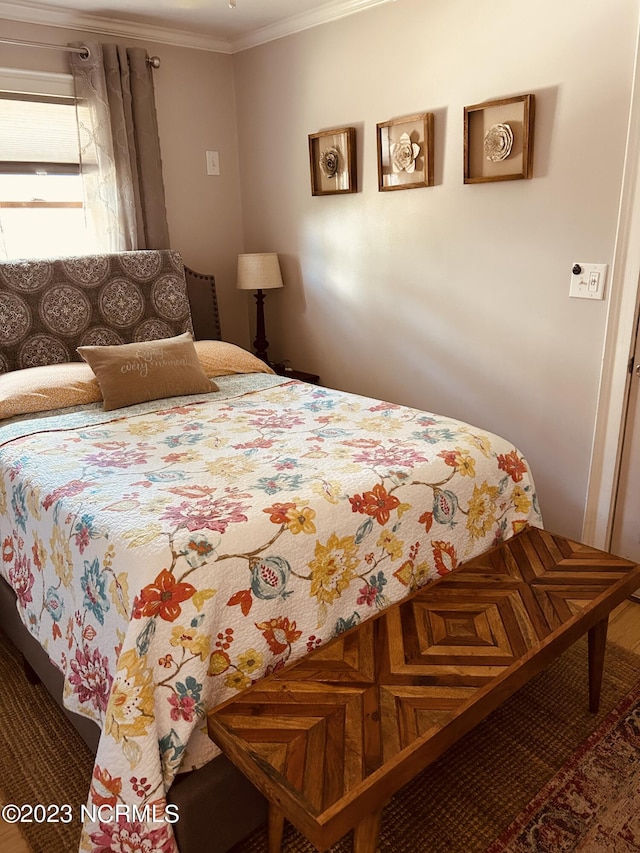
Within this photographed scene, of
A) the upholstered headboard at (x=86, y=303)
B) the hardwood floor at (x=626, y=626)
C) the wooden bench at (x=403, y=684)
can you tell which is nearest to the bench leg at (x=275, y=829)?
the wooden bench at (x=403, y=684)

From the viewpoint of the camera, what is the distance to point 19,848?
1586 mm

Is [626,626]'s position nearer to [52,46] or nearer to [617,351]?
[617,351]

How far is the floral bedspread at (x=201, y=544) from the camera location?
1.38 meters

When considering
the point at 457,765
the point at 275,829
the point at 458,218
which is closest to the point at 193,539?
the point at 275,829

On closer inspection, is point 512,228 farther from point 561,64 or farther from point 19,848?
point 19,848

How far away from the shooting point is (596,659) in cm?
190

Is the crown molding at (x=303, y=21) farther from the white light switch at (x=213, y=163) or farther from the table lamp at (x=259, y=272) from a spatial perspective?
the table lamp at (x=259, y=272)

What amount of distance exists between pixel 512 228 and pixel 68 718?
2.31 m

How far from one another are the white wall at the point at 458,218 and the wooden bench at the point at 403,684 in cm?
91

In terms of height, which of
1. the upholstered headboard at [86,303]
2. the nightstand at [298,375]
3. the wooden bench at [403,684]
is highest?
the upholstered headboard at [86,303]

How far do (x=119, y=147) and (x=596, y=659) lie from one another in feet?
9.79

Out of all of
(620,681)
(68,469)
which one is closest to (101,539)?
(68,469)

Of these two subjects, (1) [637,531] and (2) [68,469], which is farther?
(1) [637,531]

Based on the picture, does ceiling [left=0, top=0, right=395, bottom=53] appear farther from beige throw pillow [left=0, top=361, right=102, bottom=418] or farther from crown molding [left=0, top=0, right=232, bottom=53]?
beige throw pillow [left=0, top=361, right=102, bottom=418]
